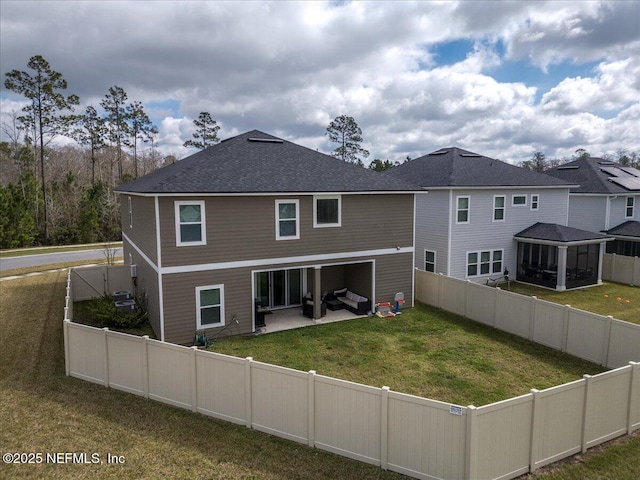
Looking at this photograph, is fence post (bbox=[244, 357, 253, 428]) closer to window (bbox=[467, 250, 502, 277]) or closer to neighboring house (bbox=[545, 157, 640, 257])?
window (bbox=[467, 250, 502, 277])

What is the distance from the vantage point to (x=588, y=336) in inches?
501

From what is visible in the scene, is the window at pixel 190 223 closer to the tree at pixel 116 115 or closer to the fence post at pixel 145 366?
the fence post at pixel 145 366

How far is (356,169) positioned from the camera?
61.8 ft

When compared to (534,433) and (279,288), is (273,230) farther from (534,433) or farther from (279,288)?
(534,433)

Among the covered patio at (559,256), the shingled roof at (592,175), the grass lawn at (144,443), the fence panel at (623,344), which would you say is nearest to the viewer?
the grass lawn at (144,443)

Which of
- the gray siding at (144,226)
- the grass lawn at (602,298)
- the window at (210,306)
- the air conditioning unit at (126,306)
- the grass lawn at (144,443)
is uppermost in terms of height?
the gray siding at (144,226)

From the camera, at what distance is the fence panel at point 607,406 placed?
812cm

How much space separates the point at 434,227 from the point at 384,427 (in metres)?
16.9

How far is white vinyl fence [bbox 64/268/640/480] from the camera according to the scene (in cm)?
703

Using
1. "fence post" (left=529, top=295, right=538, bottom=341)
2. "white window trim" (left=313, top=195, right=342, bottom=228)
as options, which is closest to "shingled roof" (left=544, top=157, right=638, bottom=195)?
"fence post" (left=529, top=295, right=538, bottom=341)

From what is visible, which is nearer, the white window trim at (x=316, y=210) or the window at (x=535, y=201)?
the white window trim at (x=316, y=210)

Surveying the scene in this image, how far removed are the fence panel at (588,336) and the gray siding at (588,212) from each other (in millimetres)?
18715

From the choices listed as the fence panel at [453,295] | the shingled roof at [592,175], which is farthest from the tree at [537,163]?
the fence panel at [453,295]

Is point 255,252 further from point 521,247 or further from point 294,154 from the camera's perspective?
point 521,247
